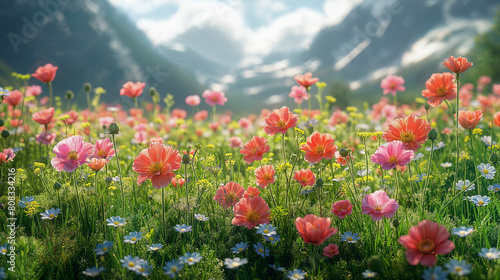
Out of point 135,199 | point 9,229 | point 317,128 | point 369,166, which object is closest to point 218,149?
point 317,128

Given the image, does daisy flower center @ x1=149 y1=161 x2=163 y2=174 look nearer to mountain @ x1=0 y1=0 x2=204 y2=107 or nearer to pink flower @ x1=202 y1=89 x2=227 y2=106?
pink flower @ x1=202 y1=89 x2=227 y2=106

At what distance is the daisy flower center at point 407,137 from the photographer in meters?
1.98

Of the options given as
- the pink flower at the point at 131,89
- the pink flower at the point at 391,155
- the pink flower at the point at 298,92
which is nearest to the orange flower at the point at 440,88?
the pink flower at the point at 391,155

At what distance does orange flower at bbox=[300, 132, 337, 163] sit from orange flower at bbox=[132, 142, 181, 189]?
28.6 inches

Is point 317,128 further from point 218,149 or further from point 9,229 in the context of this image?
point 9,229

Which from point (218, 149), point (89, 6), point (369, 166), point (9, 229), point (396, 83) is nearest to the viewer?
point (9, 229)

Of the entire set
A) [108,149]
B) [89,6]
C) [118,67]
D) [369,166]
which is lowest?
[369,166]

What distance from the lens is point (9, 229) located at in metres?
2.23

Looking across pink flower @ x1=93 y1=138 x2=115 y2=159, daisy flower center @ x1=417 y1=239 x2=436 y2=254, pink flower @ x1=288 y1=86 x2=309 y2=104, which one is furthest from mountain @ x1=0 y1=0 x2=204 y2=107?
daisy flower center @ x1=417 y1=239 x2=436 y2=254

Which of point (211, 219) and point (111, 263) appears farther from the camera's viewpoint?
point (211, 219)

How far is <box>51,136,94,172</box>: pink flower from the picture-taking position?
2.06 m

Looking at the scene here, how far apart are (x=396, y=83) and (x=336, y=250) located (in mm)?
3353

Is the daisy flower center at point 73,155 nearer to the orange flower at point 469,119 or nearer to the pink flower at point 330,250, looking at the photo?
the pink flower at point 330,250

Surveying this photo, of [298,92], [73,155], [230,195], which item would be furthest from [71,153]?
[298,92]
